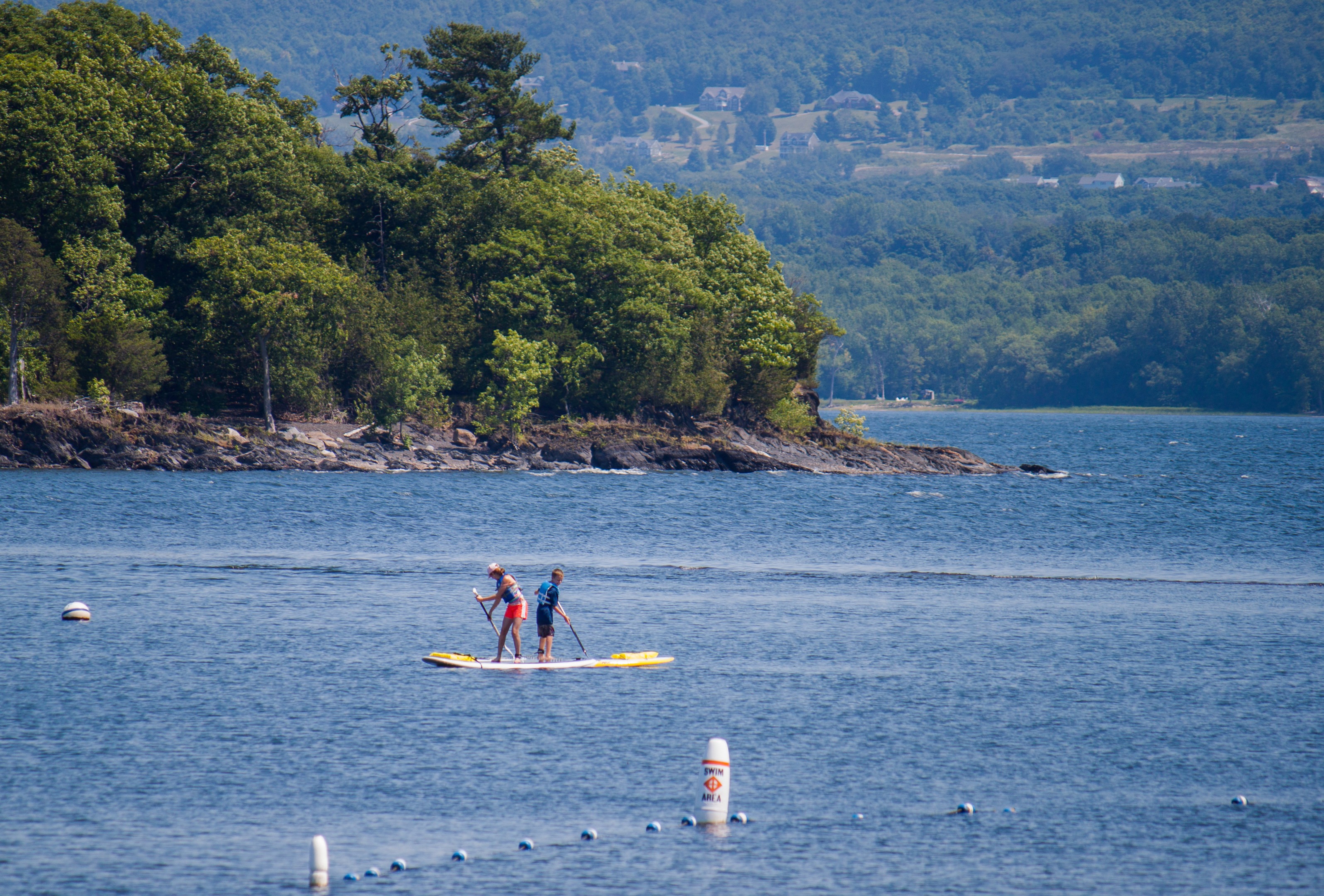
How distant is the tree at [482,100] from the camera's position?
306ft

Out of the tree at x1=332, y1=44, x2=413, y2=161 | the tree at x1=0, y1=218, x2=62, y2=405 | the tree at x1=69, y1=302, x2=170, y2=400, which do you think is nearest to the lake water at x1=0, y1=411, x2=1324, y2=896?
the tree at x1=0, y1=218, x2=62, y2=405

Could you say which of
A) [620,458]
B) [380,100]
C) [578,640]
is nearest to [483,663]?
[578,640]

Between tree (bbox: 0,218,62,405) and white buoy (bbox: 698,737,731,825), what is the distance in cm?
6738

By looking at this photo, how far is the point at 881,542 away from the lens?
58.6m

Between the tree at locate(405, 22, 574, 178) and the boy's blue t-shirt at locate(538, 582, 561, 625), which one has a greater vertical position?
the tree at locate(405, 22, 574, 178)

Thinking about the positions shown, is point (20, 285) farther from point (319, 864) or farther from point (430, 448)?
point (319, 864)

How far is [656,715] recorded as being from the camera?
25.9 m

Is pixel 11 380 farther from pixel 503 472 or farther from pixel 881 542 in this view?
pixel 881 542

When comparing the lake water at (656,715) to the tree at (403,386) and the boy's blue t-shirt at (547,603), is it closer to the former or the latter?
the boy's blue t-shirt at (547,603)

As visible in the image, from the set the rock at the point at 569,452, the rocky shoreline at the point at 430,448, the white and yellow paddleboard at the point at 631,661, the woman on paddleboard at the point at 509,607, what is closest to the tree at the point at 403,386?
the rocky shoreline at the point at 430,448

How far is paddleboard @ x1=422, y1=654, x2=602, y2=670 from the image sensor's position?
1177 inches

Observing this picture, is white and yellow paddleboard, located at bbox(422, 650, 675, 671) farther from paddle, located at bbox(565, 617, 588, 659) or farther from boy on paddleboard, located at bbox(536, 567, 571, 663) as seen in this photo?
boy on paddleboard, located at bbox(536, 567, 571, 663)

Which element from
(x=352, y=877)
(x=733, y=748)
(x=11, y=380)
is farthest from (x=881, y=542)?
(x=11, y=380)

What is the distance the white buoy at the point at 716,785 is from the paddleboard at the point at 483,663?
36.5 feet
